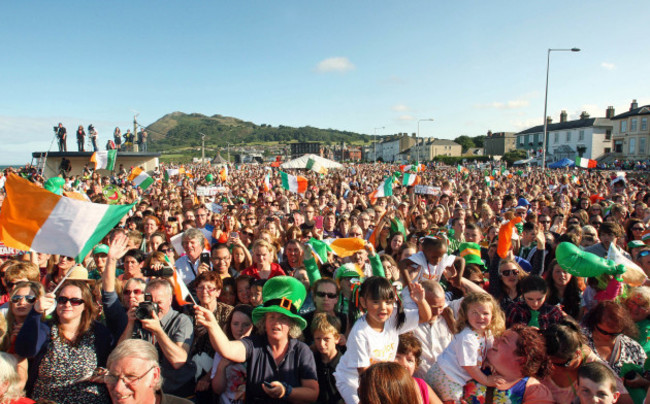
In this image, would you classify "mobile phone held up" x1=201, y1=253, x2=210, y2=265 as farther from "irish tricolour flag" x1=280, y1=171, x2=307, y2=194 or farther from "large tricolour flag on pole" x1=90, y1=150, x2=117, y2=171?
"large tricolour flag on pole" x1=90, y1=150, x2=117, y2=171

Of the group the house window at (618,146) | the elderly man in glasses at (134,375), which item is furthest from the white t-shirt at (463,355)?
the house window at (618,146)

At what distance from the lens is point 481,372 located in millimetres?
2748

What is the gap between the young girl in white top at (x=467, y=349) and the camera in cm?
283

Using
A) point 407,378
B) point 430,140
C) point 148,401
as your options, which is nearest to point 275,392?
point 148,401

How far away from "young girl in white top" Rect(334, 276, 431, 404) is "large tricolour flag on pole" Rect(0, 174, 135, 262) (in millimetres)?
2237

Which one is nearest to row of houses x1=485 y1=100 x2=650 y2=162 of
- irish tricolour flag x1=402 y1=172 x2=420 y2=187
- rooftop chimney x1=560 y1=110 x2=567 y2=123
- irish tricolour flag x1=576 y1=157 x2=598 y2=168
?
rooftop chimney x1=560 y1=110 x2=567 y2=123

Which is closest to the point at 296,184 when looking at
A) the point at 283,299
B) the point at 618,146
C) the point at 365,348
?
the point at 283,299

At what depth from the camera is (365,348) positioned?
283 cm

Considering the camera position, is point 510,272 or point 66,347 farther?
point 510,272

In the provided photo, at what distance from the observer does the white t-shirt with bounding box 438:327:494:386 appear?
9.29ft

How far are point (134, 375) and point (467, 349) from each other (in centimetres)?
217

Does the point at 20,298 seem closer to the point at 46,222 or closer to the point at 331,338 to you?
the point at 46,222

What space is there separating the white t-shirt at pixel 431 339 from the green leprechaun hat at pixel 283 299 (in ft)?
3.35

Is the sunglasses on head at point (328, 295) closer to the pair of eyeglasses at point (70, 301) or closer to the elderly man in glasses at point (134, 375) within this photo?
the elderly man in glasses at point (134, 375)
